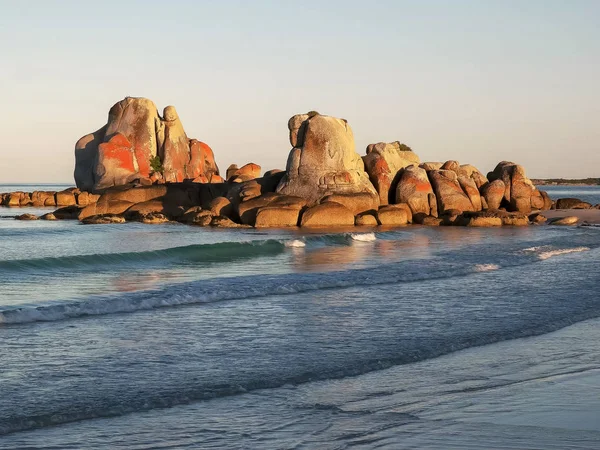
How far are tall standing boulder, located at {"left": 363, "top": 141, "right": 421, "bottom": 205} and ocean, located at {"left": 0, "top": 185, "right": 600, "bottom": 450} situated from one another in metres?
27.2

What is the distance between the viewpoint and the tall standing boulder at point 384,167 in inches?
1941

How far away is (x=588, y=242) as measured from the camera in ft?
108

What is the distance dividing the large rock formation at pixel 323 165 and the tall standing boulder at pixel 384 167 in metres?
1.03

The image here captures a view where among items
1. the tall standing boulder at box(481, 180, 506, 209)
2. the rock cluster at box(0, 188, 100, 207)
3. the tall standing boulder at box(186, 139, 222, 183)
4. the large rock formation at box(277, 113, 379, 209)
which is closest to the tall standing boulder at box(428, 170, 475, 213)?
the tall standing boulder at box(481, 180, 506, 209)

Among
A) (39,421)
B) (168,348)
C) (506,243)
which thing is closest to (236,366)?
(168,348)

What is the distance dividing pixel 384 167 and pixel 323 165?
4787mm

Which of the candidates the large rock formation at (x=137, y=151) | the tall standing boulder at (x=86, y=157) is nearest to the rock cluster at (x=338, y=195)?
the large rock formation at (x=137, y=151)

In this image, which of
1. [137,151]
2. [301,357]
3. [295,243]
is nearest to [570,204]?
[295,243]

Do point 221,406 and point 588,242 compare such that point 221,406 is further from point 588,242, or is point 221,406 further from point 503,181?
point 503,181

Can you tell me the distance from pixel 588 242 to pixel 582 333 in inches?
883

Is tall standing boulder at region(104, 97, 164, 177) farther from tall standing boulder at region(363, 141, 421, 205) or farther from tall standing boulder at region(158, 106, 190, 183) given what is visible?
tall standing boulder at region(363, 141, 421, 205)

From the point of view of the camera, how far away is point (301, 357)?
395 inches

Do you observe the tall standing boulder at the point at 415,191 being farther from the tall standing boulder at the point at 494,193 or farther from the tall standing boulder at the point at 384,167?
the tall standing boulder at the point at 494,193

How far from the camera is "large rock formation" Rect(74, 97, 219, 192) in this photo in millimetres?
71000
